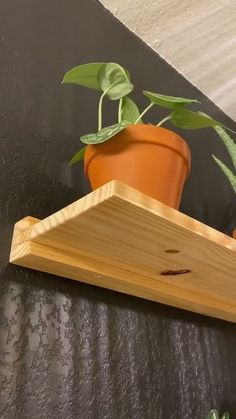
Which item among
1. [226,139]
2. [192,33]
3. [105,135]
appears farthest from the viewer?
[192,33]

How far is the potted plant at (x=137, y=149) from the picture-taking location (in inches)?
29.0

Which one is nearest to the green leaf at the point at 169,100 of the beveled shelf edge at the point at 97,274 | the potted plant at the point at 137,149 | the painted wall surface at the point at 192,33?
the potted plant at the point at 137,149

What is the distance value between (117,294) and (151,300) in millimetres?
94

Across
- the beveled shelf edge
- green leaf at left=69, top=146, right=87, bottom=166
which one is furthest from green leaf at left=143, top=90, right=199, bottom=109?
the beveled shelf edge

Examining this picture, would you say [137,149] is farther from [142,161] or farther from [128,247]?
[128,247]

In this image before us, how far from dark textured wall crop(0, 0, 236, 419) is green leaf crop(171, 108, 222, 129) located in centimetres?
23

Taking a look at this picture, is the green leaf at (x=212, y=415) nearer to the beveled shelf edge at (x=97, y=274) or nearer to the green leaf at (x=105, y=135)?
the beveled shelf edge at (x=97, y=274)

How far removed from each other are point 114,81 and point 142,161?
Answer: 0.52 feet

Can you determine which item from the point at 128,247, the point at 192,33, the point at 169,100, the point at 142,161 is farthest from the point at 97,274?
the point at 192,33

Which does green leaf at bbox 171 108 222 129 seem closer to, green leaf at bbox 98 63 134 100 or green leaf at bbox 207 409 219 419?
green leaf at bbox 98 63 134 100

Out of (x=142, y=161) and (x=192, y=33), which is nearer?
(x=142, y=161)

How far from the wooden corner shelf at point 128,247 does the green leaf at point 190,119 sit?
0.58 feet

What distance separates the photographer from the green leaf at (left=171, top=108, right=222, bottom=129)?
2.58 ft

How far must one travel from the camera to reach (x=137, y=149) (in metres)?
0.75
